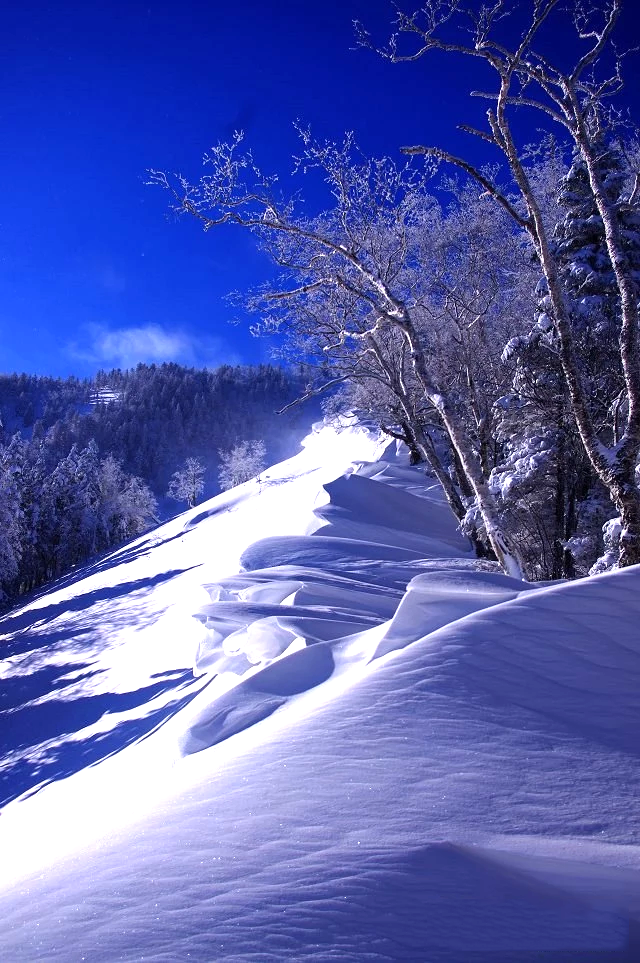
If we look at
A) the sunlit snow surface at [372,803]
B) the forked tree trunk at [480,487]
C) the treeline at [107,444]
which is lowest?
the sunlit snow surface at [372,803]

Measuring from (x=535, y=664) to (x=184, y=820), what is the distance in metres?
1.70

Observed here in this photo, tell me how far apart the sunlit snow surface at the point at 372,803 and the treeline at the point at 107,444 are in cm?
3004

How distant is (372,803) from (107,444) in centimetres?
11628

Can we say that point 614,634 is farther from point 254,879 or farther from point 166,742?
point 166,742

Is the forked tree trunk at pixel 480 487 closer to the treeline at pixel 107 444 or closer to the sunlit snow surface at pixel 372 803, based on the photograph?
the sunlit snow surface at pixel 372 803

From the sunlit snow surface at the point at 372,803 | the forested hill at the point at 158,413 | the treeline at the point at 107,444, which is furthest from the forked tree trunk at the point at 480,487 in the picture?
the forested hill at the point at 158,413

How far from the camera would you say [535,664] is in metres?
2.70

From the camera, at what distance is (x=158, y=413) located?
124688 millimetres

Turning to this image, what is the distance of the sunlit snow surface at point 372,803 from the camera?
137 cm

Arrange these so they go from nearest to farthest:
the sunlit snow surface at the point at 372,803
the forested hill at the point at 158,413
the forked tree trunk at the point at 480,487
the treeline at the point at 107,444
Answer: the sunlit snow surface at the point at 372,803
the forked tree trunk at the point at 480,487
the treeline at the point at 107,444
the forested hill at the point at 158,413

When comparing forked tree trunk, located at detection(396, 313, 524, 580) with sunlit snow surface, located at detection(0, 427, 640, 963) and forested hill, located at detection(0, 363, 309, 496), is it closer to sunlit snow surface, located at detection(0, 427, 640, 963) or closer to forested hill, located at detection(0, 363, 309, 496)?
sunlit snow surface, located at detection(0, 427, 640, 963)

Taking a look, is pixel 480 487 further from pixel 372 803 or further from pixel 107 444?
pixel 107 444

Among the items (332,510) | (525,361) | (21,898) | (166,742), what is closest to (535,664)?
(21,898)

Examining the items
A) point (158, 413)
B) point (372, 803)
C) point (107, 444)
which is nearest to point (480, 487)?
point (372, 803)
